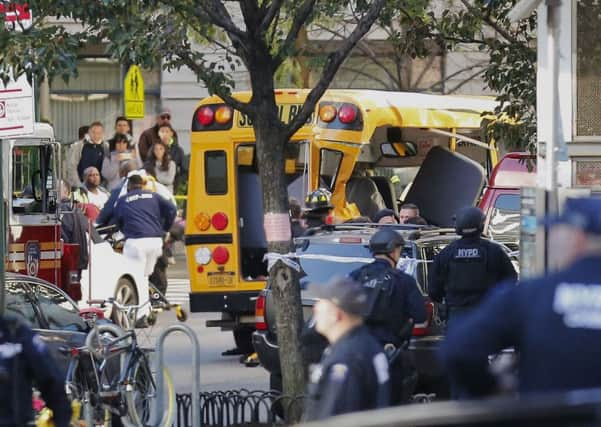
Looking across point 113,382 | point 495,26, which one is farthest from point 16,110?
point 495,26

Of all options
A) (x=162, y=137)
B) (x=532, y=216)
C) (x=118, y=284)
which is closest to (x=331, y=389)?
(x=532, y=216)

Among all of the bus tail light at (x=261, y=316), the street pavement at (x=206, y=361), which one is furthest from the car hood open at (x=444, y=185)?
the bus tail light at (x=261, y=316)

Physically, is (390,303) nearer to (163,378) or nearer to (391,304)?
(391,304)

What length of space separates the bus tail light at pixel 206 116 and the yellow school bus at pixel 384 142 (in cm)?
118

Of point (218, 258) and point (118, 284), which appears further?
point (118, 284)

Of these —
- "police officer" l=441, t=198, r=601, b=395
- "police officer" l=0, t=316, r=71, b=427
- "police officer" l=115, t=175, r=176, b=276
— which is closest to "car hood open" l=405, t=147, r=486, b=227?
"police officer" l=115, t=175, r=176, b=276

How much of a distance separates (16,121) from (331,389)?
5.05m

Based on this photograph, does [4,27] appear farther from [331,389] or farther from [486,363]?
[486,363]

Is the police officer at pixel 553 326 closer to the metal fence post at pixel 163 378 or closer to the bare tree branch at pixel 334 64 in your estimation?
the metal fence post at pixel 163 378

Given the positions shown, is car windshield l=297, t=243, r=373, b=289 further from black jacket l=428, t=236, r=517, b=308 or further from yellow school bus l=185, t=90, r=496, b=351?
yellow school bus l=185, t=90, r=496, b=351

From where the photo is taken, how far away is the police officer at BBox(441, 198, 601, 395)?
17.4 feet

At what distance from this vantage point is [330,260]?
44.2 ft

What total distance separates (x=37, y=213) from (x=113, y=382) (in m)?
7.53

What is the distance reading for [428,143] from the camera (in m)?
20.1
